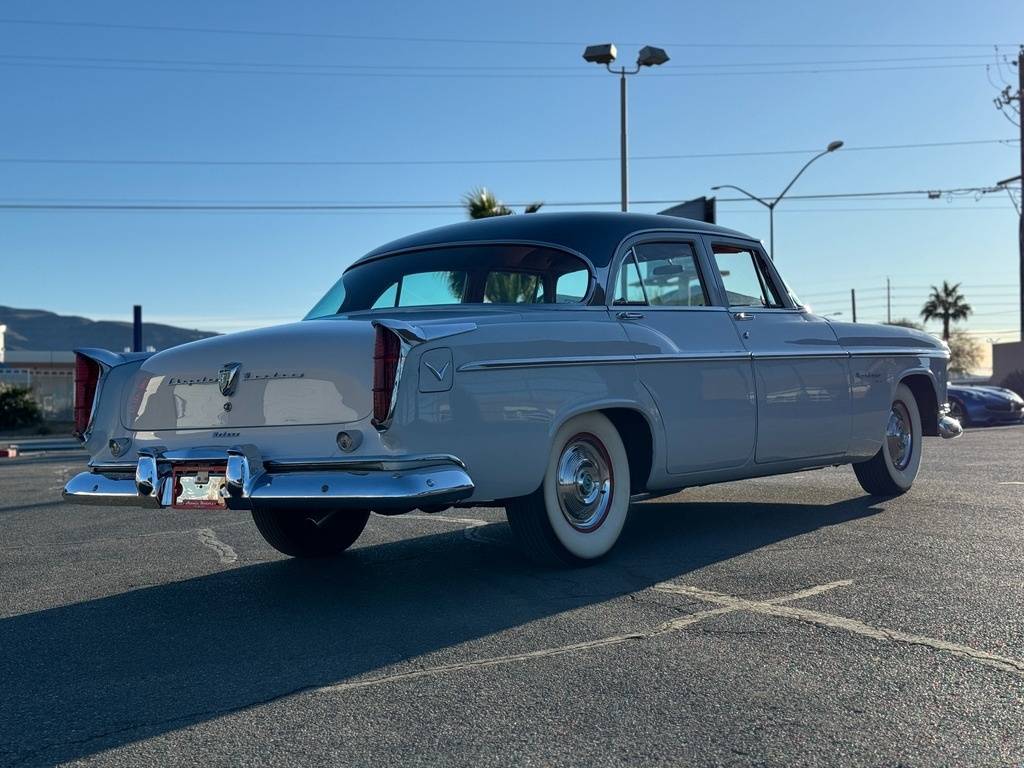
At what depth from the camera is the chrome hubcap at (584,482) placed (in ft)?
18.4

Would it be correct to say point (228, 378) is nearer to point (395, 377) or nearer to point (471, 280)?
point (395, 377)

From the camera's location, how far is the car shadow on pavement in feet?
11.9

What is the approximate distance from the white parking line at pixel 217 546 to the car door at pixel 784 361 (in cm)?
307

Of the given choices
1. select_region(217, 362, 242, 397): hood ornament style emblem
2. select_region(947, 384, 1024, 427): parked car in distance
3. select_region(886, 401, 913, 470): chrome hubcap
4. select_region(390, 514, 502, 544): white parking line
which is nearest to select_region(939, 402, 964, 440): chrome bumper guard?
select_region(886, 401, 913, 470): chrome hubcap

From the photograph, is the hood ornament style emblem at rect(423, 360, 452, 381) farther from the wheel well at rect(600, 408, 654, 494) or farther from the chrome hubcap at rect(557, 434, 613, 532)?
the wheel well at rect(600, 408, 654, 494)

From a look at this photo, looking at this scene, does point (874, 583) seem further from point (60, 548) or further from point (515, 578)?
point (60, 548)

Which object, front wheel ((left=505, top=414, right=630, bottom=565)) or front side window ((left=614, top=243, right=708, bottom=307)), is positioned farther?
front side window ((left=614, top=243, right=708, bottom=307))

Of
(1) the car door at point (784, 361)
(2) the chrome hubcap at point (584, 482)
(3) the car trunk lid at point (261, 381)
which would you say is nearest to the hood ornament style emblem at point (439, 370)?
(3) the car trunk lid at point (261, 381)

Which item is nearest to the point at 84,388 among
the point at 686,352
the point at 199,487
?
the point at 199,487

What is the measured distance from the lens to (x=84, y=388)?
5.87 metres

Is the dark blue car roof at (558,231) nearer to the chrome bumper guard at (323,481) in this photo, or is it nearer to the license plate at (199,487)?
the chrome bumper guard at (323,481)

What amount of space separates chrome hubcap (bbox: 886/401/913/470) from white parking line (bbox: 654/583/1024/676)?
355 cm

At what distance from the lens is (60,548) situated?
7.15 m

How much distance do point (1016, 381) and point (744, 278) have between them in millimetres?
32422
